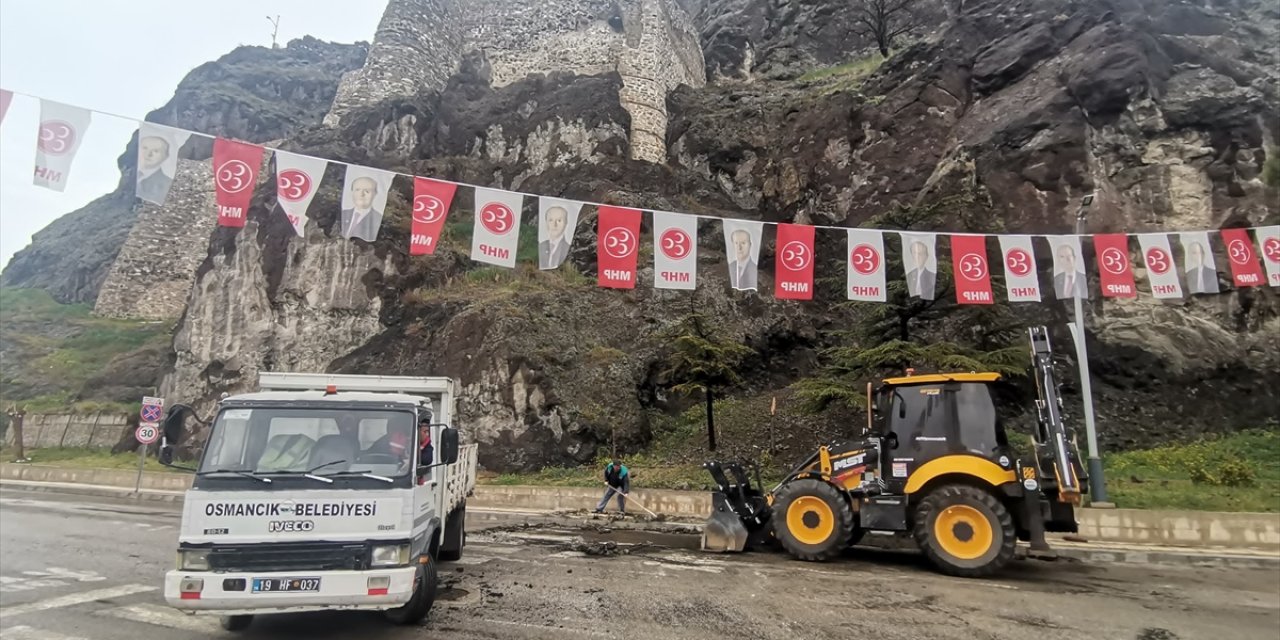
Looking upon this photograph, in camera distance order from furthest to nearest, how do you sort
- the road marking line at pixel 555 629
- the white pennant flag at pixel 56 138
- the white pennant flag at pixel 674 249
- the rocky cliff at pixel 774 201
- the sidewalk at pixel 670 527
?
the rocky cliff at pixel 774 201 < the white pennant flag at pixel 674 249 < the white pennant flag at pixel 56 138 < the sidewalk at pixel 670 527 < the road marking line at pixel 555 629

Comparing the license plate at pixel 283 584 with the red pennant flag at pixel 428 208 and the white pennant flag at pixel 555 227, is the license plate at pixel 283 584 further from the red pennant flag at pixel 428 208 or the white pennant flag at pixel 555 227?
the white pennant flag at pixel 555 227

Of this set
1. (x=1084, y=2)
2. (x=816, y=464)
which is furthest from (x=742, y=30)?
(x=816, y=464)

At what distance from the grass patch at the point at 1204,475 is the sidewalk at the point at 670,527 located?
1453 mm

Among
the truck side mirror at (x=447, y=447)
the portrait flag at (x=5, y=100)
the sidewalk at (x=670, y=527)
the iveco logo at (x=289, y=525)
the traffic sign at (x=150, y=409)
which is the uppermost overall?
the portrait flag at (x=5, y=100)

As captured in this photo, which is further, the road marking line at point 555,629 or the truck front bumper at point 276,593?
the road marking line at point 555,629

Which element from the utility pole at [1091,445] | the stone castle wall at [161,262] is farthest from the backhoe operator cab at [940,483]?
the stone castle wall at [161,262]

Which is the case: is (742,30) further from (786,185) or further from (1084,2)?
(1084,2)

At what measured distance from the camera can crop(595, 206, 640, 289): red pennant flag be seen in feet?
44.4

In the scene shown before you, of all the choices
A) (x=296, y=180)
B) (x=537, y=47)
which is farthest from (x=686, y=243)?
(x=537, y=47)

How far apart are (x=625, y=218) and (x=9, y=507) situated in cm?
1670

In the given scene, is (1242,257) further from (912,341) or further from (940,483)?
(940,483)

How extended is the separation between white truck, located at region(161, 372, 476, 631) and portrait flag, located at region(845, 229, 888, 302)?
10.4 meters

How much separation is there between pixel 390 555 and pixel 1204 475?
50.7 feet

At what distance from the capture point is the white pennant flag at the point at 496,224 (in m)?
12.9
